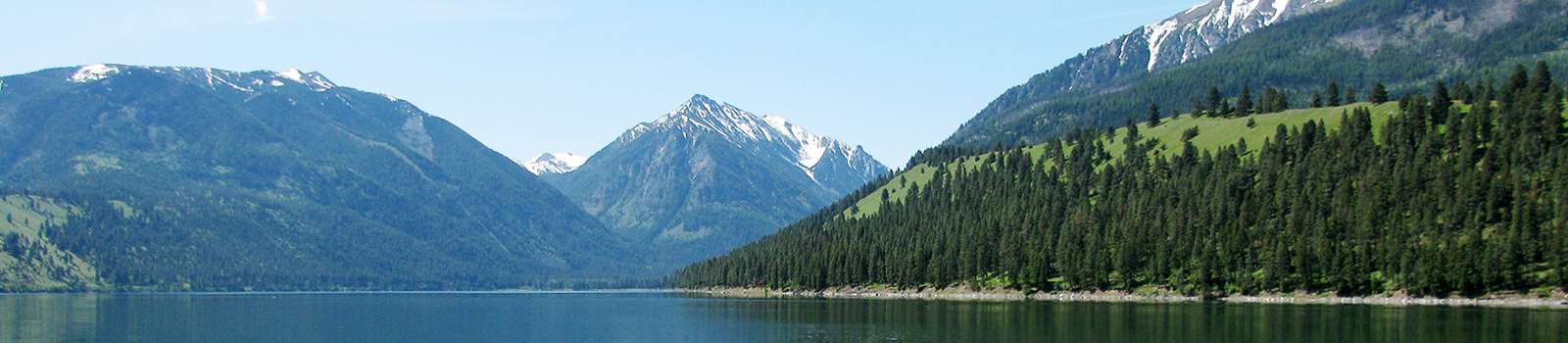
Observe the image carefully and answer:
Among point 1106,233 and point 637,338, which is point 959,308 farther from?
point 1106,233

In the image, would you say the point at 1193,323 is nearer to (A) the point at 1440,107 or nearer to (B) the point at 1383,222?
(B) the point at 1383,222

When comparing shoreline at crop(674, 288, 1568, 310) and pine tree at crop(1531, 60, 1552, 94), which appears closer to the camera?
shoreline at crop(674, 288, 1568, 310)

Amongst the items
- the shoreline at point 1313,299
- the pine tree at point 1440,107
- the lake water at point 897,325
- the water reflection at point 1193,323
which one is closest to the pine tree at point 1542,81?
the pine tree at point 1440,107

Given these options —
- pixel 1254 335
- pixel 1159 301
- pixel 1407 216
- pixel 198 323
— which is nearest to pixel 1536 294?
pixel 1407 216

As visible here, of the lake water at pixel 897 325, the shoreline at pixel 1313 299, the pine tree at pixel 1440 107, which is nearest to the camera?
the lake water at pixel 897 325

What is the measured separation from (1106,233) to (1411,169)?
47753 mm

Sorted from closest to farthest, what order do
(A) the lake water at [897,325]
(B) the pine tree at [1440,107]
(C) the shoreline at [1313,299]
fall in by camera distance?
(A) the lake water at [897,325] < (C) the shoreline at [1313,299] < (B) the pine tree at [1440,107]

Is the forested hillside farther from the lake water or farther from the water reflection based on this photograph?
the lake water

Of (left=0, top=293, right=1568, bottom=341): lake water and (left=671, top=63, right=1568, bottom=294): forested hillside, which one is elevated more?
(left=671, top=63, right=1568, bottom=294): forested hillside

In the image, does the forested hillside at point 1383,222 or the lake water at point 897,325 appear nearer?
the lake water at point 897,325

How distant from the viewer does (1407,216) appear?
15775cm

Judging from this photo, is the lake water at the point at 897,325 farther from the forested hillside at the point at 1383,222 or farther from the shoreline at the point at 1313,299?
the forested hillside at the point at 1383,222

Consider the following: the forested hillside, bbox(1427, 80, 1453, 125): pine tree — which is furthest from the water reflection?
bbox(1427, 80, 1453, 125): pine tree

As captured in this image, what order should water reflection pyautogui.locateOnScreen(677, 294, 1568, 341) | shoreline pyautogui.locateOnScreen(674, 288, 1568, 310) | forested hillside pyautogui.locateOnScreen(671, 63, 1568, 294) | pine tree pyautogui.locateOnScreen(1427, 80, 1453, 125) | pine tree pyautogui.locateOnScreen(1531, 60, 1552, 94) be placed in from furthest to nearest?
pine tree pyautogui.locateOnScreen(1427, 80, 1453, 125)
pine tree pyautogui.locateOnScreen(1531, 60, 1552, 94)
forested hillside pyautogui.locateOnScreen(671, 63, 1568, 294)
shoreline pyautogui.locateOnScreen(674, 288, 1568, 310)
water reflection pyautogui.locateOnScreen(677, 294, 1568, 341)
